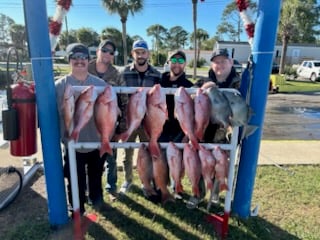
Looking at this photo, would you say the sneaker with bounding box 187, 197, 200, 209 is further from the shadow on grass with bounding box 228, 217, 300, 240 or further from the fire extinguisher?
the fire extinguisher

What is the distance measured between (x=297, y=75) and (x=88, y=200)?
29386 mm

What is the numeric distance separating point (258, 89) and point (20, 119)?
2.46 metres

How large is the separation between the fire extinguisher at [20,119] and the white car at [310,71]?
2738cm

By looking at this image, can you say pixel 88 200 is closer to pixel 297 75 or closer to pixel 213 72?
pixel 213 72

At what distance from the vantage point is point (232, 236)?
3.54m

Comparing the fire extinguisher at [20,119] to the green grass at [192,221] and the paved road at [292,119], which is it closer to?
the green grass at [192,221]

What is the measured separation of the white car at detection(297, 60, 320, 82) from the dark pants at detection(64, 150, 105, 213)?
87.9 feet

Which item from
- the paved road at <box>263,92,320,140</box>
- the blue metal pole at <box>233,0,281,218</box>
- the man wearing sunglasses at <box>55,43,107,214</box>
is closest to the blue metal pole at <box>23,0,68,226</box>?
the man wearing sunglasses at <box>55,43,107,214</box>

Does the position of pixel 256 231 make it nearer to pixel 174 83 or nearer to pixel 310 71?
pixel 174 83

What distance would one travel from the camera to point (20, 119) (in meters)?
3.37

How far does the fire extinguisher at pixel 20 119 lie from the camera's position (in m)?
3.30

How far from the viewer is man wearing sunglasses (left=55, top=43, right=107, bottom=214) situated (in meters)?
3.36

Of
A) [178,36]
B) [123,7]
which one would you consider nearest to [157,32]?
[178,36]

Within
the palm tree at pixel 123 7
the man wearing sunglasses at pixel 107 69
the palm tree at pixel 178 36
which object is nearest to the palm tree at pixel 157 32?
the palm tree at pixel 178 36
